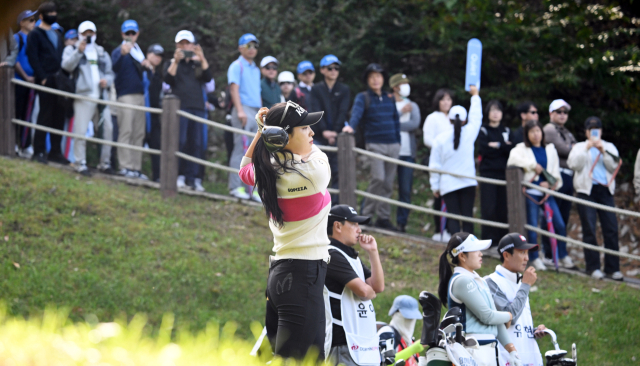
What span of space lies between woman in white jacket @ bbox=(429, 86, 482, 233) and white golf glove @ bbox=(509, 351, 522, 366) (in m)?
4.22

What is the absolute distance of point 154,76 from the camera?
11.2 metres

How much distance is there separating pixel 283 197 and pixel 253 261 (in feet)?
14.1

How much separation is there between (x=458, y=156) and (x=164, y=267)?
393 centimetres

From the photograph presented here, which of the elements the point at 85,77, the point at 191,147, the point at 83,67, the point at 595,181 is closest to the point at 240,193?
the point at 191,147

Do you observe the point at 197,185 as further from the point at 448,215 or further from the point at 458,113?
the point at 458,113

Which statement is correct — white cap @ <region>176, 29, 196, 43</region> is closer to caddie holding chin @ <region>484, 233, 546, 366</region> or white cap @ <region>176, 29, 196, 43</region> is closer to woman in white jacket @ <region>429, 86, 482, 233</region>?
woman in white jacket @ <region>429, 86, 482, 233</region>

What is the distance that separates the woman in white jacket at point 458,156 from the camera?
9547 mm

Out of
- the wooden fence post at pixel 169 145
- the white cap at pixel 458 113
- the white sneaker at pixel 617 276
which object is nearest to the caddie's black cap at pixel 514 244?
the white sneaker at pixel 617 276

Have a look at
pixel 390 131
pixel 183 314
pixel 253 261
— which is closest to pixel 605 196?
pixel 390 131

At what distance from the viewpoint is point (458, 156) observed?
31.6ft

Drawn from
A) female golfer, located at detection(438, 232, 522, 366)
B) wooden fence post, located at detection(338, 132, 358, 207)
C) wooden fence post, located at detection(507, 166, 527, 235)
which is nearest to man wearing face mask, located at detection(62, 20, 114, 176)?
wooden fence post, located at detection(338, 132, 358, 207)

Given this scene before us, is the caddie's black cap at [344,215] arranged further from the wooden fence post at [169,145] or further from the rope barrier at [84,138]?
the rope barrier at [84,138]

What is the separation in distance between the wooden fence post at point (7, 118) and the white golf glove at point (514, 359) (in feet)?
25.6

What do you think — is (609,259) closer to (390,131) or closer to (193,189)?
(390,131)
